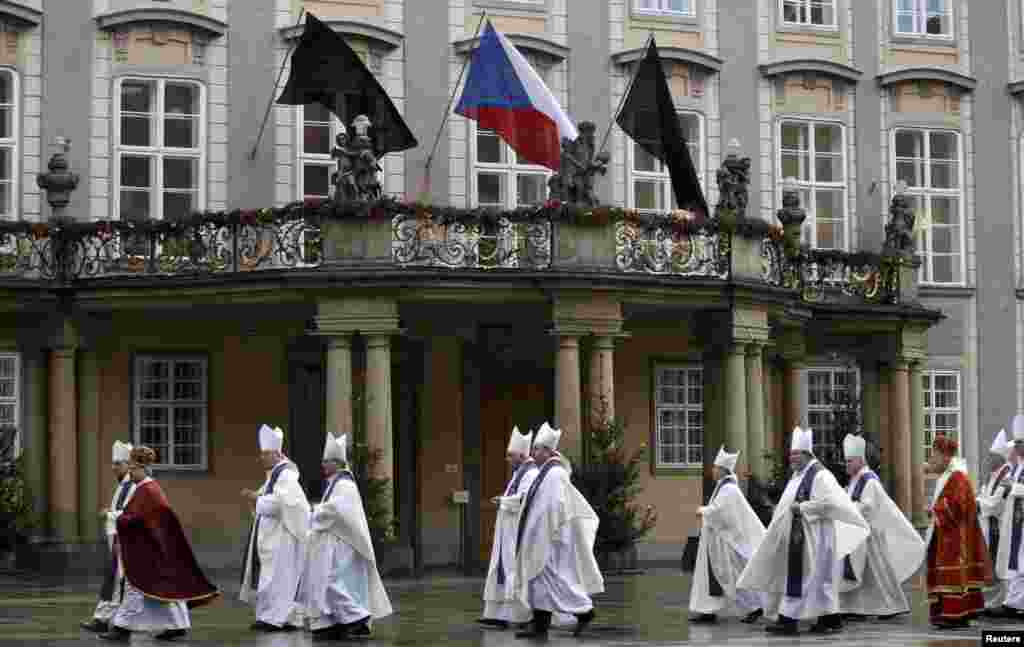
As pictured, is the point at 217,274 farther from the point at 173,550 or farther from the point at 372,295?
the point at 173,550

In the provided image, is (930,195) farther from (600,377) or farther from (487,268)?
(487,268)

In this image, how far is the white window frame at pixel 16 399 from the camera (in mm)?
31344

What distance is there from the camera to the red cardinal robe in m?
19.4

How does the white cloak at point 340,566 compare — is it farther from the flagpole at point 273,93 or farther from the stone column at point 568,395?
the flagpole at point 273,93

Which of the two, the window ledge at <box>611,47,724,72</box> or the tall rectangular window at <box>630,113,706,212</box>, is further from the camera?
the tall rectangular window at <box>630,113,706,212</box>

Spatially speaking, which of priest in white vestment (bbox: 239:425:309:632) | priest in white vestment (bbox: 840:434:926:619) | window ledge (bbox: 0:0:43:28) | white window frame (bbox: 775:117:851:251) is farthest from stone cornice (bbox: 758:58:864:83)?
priest in white vestment (bbox: 239:425:309:632)

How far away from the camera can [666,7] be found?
35.7 m

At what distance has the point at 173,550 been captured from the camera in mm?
19547

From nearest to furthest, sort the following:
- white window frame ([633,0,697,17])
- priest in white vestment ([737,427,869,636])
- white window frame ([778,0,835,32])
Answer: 1. priest in white vestment ([737,427,869,636])
2. white window frame ([633,0,697,17])
3. white window frame ([778,0,835,32])

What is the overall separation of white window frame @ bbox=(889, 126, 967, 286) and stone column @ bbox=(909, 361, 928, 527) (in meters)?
1.92

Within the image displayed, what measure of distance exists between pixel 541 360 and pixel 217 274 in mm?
6514

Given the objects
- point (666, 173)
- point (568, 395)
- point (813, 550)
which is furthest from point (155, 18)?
point (813, 550)

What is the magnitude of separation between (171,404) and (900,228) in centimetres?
1191

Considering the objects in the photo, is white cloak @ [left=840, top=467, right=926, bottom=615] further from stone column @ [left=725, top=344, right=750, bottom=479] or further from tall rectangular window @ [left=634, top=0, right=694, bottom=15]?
tall rectangular window @ [left=634, top=0, right=694, bottom=15]
